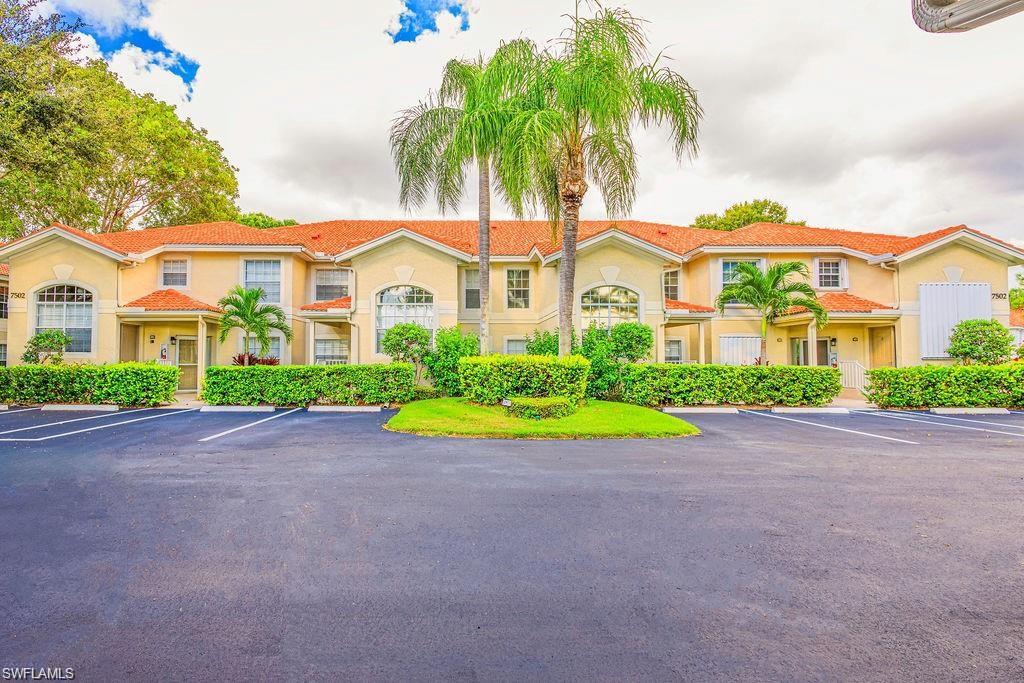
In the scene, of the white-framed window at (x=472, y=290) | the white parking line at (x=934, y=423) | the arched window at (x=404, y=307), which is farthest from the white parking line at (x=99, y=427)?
the white parking line at (x=934, y=423)

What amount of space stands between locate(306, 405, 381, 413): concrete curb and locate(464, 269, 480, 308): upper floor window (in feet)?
23.0

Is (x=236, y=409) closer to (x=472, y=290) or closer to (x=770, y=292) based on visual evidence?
(x=472, y=290)

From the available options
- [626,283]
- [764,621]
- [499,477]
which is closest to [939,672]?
[764,621]

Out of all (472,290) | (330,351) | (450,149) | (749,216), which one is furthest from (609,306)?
(749,216)

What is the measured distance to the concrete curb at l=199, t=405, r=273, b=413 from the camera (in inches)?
570

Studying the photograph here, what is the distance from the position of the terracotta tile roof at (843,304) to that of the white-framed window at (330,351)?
18.6 m

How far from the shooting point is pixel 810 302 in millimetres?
17219

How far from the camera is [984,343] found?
16797mm

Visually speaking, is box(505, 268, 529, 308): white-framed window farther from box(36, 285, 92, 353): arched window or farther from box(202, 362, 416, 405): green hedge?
box(36, 285, 92, 353): arched window

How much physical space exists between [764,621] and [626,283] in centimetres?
1550

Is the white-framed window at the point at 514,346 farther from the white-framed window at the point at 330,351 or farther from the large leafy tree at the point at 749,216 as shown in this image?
the large leafy tree at the point at 749,216

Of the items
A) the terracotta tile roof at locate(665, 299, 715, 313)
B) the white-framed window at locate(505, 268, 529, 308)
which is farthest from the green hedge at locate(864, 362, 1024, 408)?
the white-framed window at locate(505, 268, 529, 308)

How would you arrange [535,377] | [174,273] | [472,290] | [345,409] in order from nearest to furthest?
[535,377] < [345,409] < [174,273] < [472,290]

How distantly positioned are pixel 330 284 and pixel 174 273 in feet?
20.4
